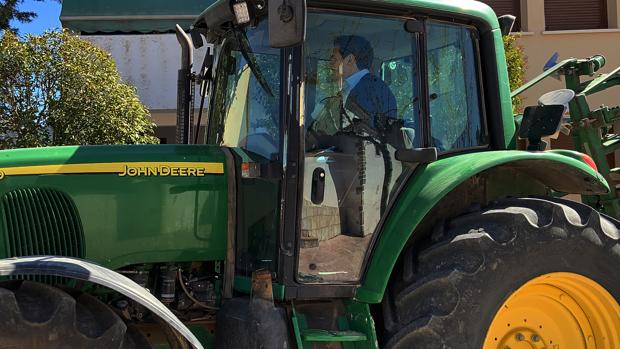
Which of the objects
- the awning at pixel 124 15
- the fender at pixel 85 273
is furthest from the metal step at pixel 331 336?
the awning at pixel 124 15

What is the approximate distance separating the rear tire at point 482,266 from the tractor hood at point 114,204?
0.94 m

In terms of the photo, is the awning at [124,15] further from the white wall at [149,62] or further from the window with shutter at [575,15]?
the window with shutter at [575,15]

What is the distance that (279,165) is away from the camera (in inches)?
112

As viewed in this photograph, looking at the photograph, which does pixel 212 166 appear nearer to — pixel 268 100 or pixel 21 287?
pixel 268 100

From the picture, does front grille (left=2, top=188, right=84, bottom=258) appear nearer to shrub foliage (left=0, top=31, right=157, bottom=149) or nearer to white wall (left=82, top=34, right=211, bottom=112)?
shrub foliage (left=0, top=31, right=157, bottom=149)

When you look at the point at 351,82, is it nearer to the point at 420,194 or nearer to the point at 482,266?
the point at 420,194

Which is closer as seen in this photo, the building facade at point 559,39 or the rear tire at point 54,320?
the rear tire at point 54,320

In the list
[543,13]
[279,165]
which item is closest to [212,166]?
[279,165]

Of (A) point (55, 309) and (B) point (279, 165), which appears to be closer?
(A) point (55, 309)

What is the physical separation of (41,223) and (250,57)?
129 centimetres

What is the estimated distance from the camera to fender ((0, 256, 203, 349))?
2312mm

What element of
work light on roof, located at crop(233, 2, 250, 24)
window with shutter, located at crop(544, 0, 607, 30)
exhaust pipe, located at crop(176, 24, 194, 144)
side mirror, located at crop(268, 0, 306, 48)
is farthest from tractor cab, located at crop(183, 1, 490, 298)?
window with shutter, located at crop(544, 0, 607, 30)

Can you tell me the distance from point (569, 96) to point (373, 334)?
72.2 inches

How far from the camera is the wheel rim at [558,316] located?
3043mm
